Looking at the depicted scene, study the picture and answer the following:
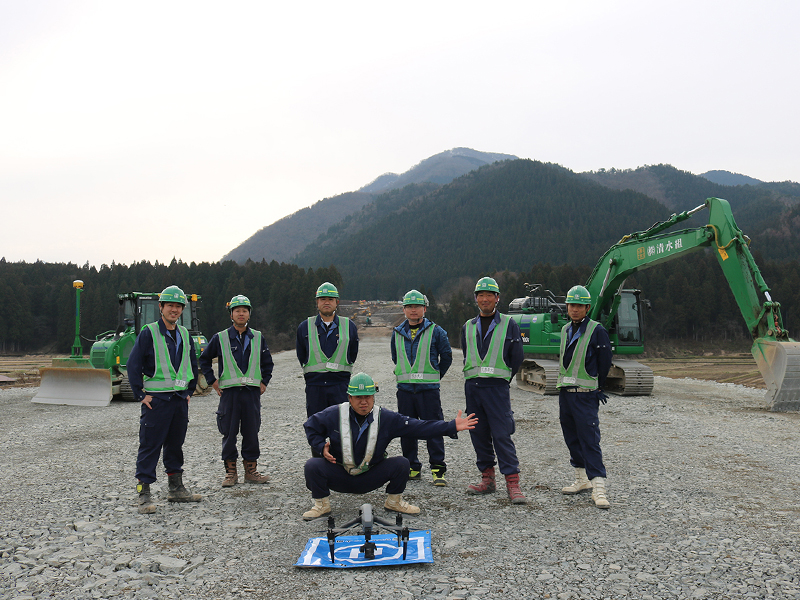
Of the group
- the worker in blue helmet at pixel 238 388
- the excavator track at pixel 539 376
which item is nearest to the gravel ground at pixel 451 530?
the worker in blue helmet at pixel 238 388

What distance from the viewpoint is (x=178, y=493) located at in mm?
5953

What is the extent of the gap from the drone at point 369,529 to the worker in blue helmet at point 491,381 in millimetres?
1597

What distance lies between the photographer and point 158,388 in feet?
19.1

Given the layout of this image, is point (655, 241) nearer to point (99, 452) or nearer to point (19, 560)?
point (99, 452)

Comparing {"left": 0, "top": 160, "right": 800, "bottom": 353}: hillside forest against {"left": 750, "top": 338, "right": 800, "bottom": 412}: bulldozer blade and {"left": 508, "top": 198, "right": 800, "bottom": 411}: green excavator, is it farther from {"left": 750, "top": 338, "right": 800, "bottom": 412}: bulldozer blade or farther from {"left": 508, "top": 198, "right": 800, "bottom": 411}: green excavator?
{"left": 750, "top": 338, "right": 800, "bottom": 412}: bulldozer blade

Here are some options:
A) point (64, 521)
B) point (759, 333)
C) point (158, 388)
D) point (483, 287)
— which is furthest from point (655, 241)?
point (64, 521)

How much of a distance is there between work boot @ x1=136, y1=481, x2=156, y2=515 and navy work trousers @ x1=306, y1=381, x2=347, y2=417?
181 centimetres

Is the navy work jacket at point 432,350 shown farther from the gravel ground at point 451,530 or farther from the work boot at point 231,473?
the work boot at point 231,473

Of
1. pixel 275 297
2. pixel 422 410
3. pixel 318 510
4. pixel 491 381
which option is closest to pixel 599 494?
pixel 491 381

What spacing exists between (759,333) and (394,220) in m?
170

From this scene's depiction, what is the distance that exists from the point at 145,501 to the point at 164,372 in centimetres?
127

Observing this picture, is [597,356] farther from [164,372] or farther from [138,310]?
[138,310]

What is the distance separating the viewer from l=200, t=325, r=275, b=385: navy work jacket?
6.57 m

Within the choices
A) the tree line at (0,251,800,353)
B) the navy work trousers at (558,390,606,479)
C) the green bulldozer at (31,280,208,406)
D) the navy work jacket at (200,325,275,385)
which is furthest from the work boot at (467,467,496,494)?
the tree line at (0,251,800,353)
